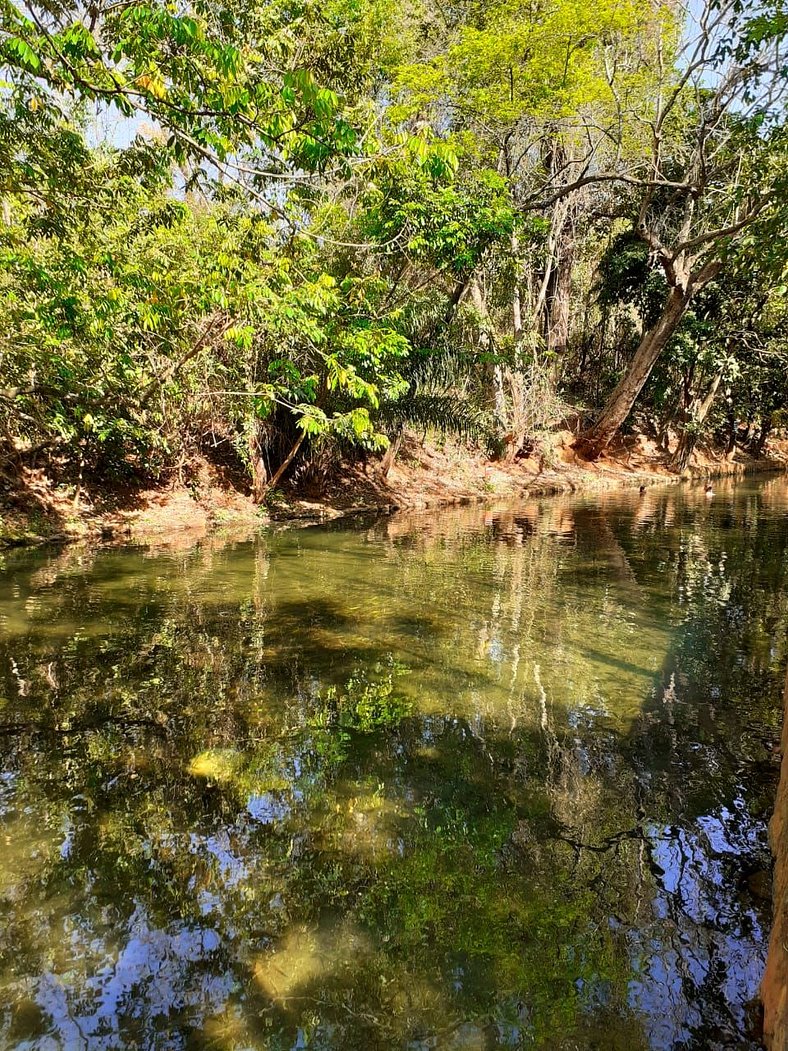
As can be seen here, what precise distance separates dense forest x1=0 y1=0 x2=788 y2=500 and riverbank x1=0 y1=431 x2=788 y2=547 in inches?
24.8

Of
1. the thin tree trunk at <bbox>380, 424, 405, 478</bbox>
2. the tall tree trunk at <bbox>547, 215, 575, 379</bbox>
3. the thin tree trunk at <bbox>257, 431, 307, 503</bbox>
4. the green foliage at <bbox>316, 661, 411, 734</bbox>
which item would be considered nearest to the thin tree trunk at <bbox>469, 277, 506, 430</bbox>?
the thin tree trunk at <bbox>380, 424, 405, 478</bbox>

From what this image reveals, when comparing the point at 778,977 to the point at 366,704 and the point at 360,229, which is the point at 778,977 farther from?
the point at 360,229

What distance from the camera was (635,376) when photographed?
877 inches

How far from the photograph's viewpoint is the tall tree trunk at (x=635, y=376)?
20.6 metres

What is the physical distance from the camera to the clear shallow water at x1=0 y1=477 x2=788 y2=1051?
8.58 ft

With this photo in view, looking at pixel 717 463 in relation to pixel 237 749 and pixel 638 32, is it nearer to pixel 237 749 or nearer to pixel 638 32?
pixel 638 32

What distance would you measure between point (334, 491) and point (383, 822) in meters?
13.8

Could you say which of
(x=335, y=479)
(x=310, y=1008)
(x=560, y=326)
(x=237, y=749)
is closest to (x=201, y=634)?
(x=237, y=749)

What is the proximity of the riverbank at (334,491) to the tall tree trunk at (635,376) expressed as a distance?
2.55 feet

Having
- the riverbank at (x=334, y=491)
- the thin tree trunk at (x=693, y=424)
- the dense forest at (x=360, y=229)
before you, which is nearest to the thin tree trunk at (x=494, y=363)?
the dense forest at (x=360, y=229)

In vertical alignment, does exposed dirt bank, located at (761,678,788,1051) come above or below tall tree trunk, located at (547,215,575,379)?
below

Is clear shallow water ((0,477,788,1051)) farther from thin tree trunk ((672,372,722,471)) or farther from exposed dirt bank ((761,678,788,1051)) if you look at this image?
thin tree trunk ((672,372,722,471))

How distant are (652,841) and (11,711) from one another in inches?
180

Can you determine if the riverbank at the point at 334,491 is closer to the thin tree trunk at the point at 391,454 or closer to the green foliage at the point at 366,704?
the thin tree trunk at the point at 391,454
